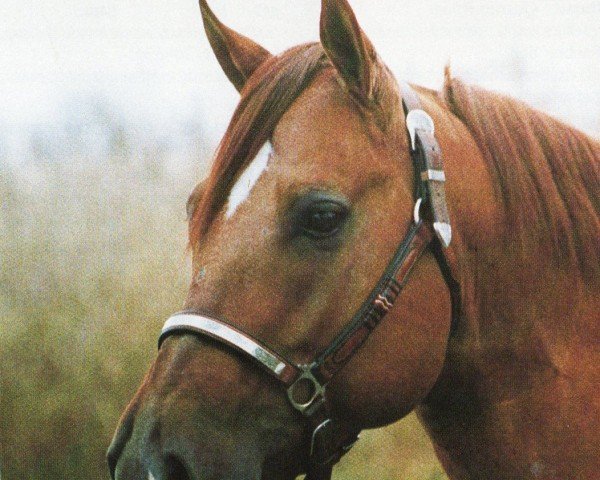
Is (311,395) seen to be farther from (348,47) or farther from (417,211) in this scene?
(348,47)

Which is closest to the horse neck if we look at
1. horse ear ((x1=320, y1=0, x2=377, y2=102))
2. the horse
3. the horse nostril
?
the horse

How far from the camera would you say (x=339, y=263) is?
44.9 inches

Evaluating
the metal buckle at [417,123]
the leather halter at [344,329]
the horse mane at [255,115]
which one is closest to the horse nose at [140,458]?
the leather halter at [344,329]

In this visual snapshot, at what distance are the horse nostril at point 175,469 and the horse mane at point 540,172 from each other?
29.8 inches

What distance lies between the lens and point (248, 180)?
1.16 meters

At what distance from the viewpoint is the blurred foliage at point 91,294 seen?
194 centimetres

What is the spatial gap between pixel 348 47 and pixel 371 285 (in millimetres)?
425

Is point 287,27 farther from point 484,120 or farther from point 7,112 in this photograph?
point 7,112

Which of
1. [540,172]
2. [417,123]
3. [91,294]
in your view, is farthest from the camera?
[91,294]

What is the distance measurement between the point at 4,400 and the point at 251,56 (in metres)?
1.37

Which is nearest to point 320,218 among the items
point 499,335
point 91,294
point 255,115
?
point 255,115

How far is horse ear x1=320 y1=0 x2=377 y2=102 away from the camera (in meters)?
1.13

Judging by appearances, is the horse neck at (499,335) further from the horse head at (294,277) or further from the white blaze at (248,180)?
the white blaze at (248,180)

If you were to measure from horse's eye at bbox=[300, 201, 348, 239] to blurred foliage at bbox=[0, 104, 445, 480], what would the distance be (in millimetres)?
852
